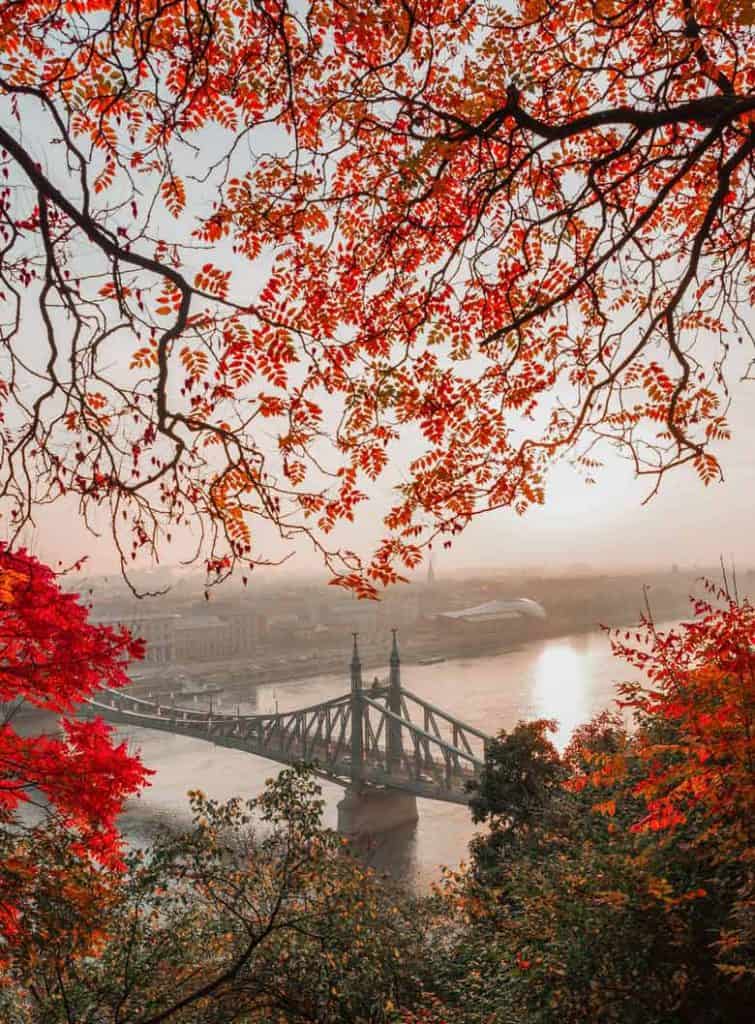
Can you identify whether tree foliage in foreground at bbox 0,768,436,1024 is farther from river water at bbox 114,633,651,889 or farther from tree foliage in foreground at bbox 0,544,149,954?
river water at bbox 114,633,651,889

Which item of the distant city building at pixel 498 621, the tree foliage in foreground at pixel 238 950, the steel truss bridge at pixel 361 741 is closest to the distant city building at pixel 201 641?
the distant city building at pixel 498 621

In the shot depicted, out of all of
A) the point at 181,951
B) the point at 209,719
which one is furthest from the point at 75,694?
the point at 209,719

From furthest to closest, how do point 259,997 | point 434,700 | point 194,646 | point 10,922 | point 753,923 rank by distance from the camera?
1. point 194,646
2. point 434,700
3. point 259,997
4. point 10,922
5. point 753,923

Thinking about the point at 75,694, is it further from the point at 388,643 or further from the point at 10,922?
the point at 388,643

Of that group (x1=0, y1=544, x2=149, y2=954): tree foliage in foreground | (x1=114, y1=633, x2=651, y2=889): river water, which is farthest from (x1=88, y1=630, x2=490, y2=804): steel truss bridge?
(x1=0, y1=544, x2=149, y2=954): tree foliage in foreground

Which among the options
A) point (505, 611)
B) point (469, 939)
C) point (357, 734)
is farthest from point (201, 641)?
point (469, 939)

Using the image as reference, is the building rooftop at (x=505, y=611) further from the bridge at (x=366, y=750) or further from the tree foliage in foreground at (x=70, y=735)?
the tree foliage in foreground at (x=70, y=735)

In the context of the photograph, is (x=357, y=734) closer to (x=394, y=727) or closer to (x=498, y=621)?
(x=394, y=727)
